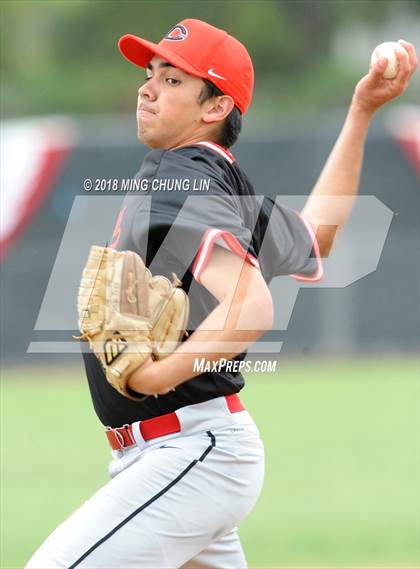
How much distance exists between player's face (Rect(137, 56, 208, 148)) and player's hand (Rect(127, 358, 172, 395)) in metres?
0.64

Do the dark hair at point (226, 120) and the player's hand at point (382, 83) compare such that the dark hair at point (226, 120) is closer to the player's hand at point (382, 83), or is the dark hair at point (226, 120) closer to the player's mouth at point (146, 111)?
the player's mouth at point (146, 111)

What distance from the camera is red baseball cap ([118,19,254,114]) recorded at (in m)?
3.01

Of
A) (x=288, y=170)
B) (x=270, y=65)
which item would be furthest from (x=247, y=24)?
(x=288, y=170)

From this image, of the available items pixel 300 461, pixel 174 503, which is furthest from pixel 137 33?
pixel 174 503

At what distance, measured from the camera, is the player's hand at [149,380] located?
8.61ft

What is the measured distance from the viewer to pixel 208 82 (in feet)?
9.98

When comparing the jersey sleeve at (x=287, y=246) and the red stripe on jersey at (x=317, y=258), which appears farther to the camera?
the red stripe on jersey at (x=317, y=258)

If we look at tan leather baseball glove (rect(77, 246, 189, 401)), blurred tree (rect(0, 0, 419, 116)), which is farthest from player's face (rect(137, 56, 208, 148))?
blurred tree (rect(0, 0, 419, 116))

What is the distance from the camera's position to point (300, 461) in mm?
7898

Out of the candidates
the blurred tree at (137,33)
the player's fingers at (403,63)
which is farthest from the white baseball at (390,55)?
the blurred tree at (137,33)

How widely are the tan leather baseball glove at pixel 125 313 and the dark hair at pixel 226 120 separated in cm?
52

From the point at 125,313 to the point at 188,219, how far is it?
262 millimetres

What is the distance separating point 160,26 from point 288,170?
10543mm

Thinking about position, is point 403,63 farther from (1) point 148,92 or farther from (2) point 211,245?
(2) point 211,245
